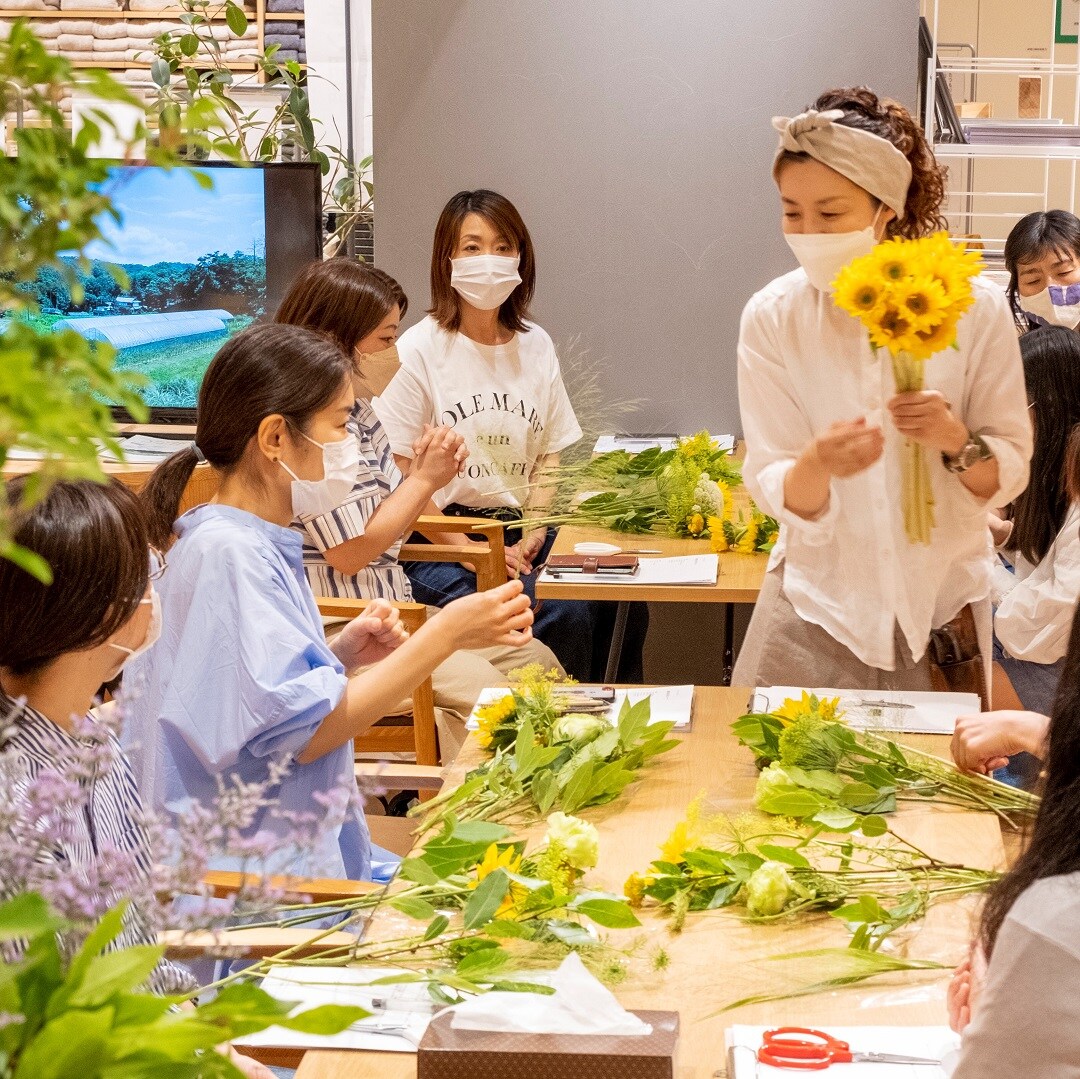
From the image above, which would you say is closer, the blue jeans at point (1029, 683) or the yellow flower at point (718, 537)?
the blue jeans at point (1029, 683)

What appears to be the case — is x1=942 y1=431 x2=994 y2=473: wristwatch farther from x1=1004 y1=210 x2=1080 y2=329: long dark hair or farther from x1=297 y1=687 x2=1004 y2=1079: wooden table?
x1=1004 y1=210 x2=1080 y2=329: long dark hair

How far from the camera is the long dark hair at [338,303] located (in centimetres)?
357

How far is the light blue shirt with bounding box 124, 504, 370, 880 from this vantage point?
2096 mm

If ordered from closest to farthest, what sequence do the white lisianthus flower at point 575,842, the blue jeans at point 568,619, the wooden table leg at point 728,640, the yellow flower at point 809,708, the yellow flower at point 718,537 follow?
the white lisianthus flower at point 575,842, the yellow flower at point 809,708, the yellow flower at point 718,537, the wooden table leg at point 728,640, the blue jeans at point 568,619

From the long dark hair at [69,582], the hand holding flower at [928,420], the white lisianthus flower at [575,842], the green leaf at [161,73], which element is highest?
the green leaf at [161,73]

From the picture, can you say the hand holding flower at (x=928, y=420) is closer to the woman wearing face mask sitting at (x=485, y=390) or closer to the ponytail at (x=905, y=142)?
→ the ponytail at (x=905, y=142)

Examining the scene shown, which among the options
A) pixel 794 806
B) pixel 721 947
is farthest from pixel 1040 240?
pixel 721 947

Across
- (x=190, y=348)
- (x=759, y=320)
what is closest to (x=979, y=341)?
(x=759, y=320)

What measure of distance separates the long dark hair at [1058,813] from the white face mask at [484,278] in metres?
3.22

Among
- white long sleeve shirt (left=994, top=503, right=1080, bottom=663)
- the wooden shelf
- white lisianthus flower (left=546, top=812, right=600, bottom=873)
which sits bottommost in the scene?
white long sleeve shirt (left=994, top=503, right=1080, bottom=663)

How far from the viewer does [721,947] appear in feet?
5.28

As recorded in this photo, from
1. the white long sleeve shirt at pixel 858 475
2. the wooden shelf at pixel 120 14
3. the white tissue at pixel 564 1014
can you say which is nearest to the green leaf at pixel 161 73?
the wooden shelf at pixel 120 14

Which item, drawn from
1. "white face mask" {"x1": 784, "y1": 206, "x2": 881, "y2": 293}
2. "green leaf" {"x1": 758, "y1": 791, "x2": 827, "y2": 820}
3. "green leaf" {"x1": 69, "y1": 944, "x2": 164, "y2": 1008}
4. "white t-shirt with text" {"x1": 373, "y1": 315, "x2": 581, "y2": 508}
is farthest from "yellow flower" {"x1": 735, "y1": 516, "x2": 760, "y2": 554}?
"green leaf" {"x1": 69, "y1": 944, "x2": 164, "y2": 1008}

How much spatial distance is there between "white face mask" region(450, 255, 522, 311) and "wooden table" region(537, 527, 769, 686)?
80cm
